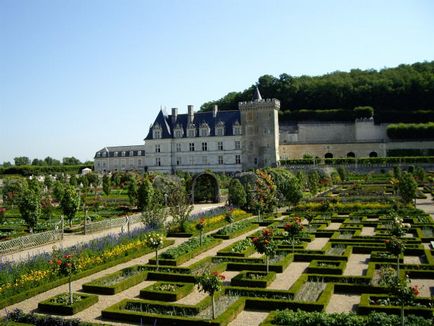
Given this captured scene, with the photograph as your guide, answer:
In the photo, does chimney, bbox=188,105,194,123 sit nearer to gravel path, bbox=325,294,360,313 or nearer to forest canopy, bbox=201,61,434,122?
forest canopy, bbox=201,61,434,122

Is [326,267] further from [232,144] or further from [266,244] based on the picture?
[232,144]

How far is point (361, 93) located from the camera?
79.8 m

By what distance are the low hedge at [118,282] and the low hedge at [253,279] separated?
103 inches

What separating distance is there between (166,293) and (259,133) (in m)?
46.6

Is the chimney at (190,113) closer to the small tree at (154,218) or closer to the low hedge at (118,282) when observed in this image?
the small tree at (154,218)

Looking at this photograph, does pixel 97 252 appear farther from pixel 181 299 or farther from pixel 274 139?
pixel 274 139

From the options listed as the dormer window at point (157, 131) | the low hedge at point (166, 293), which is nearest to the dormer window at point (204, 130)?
the dormer window at point (157, 131)

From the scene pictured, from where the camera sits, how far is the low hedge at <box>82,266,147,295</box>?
464 inches

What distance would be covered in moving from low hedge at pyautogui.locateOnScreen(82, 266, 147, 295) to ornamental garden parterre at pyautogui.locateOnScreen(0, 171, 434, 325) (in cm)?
3

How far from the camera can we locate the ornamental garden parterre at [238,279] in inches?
370

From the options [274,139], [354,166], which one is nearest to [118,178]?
[274,139]

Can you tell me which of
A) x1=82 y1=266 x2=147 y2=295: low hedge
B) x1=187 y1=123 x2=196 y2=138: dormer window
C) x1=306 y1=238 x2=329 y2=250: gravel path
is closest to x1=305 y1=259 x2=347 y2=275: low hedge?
x1=306 y1=238 x2=329 y2=250: gravel path

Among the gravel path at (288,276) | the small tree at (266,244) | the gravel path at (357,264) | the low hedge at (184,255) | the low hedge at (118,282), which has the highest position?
the small tree at (266,244)

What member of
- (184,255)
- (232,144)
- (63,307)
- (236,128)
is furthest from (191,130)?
(63,307)
